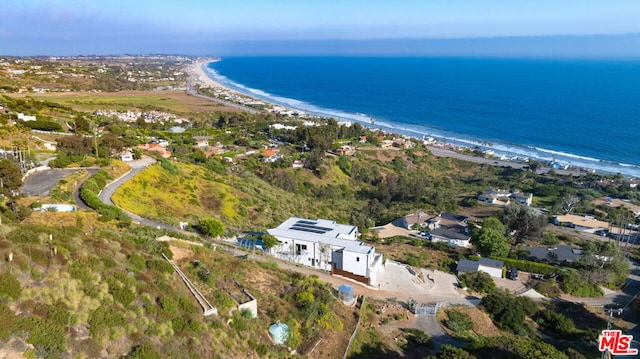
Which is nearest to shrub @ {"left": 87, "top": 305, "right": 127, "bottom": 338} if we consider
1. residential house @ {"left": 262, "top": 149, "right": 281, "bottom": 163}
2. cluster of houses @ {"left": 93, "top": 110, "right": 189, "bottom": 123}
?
residential house @ {"left": 262, "top": 149, "right": 281, "bottom": 163}

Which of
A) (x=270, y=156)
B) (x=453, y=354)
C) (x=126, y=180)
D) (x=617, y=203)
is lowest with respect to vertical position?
(x=617, y=203)

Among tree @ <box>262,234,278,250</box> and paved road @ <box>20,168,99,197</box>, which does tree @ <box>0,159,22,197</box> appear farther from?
tree @ <box>262,234,278,250</box>

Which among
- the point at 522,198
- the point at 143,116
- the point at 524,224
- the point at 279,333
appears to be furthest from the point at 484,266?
the point at 143,116

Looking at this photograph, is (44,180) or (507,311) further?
(44,180)

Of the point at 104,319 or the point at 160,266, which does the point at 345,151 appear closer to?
the point at 160,266

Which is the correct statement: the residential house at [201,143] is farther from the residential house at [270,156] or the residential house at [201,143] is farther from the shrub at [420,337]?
the shrub at [420,337]
